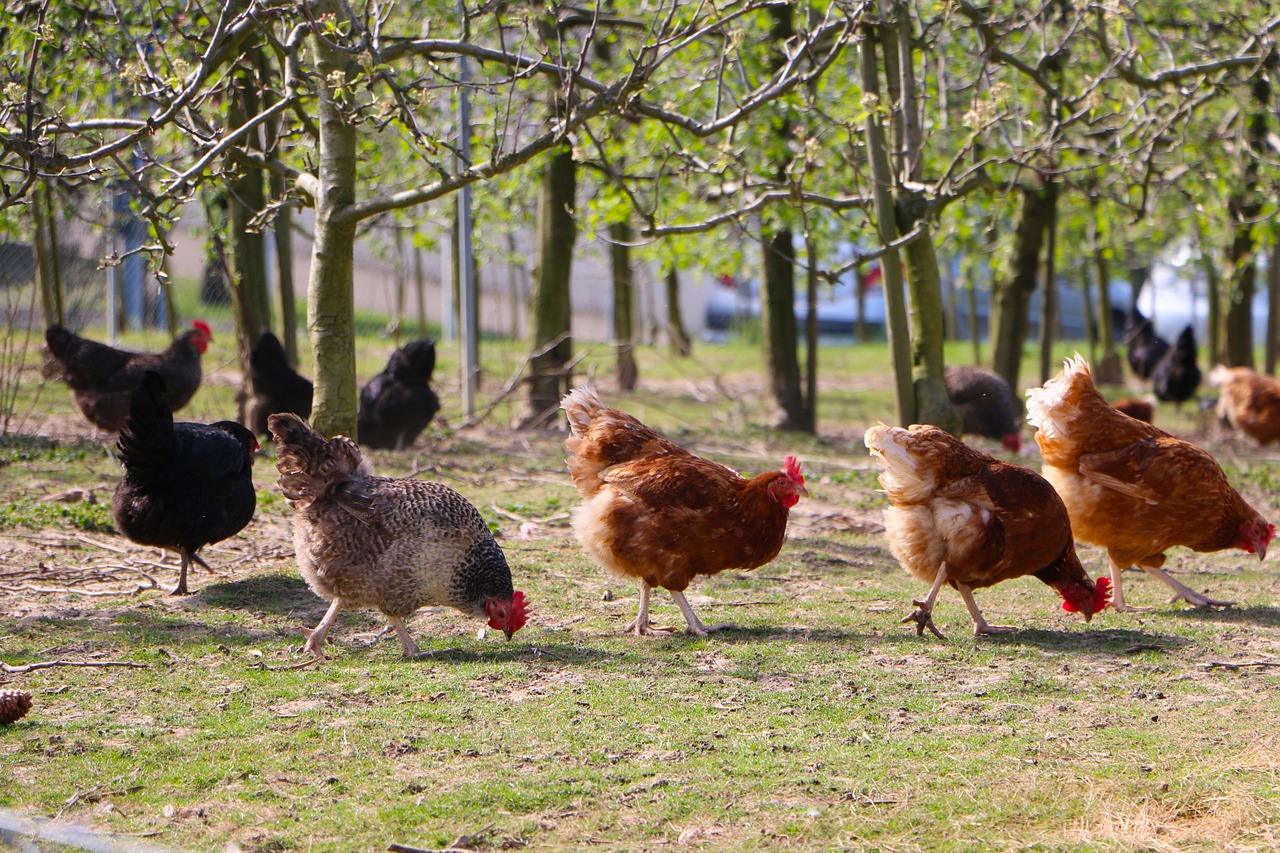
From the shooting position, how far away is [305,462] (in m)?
5.35

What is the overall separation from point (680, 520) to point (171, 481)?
2.65m

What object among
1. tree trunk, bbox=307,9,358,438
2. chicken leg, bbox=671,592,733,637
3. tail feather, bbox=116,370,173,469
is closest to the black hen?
chicken leg, bbox=671,592,733,637

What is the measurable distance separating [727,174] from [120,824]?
6510 millimetres

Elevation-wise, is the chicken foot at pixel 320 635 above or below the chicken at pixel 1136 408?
below

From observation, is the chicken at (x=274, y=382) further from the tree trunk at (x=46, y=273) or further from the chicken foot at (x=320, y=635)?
the chicken foot at (x=320, y=635)

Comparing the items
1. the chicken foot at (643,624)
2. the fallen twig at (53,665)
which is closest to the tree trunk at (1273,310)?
the chicken foot at (643,624)

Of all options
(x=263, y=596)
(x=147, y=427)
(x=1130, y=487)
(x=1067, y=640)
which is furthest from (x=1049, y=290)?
(x=147, y=427)

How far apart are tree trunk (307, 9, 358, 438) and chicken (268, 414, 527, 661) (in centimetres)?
175

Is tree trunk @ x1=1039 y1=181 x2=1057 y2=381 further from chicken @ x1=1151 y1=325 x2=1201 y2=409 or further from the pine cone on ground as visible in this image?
the pine cone on ground

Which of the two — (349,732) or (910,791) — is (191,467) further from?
(910,791)

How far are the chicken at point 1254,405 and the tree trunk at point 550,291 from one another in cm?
741

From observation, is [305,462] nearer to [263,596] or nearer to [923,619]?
[263,596]

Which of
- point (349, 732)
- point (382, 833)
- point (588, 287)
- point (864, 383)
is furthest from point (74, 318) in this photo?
point (588, 287)

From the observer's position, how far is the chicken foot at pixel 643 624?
19.3 ft
